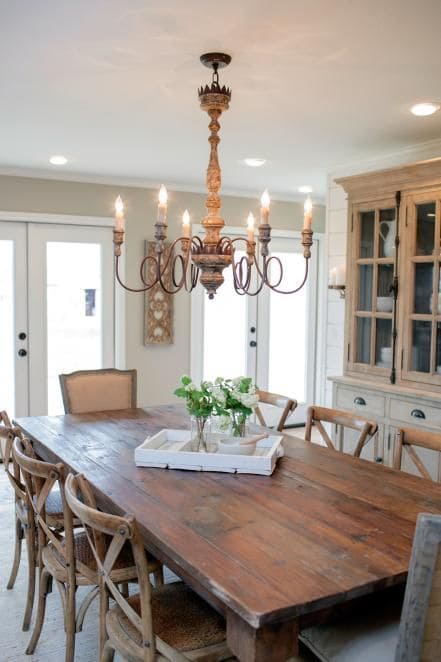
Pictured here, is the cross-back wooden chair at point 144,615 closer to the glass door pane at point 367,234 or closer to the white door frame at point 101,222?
the glass door pane at point 367,234

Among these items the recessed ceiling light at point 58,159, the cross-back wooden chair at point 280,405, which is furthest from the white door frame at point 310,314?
the cross-back wooden chair at point 280,405

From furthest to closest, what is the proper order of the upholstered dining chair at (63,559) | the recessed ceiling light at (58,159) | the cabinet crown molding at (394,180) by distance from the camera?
the recessed ceiling light at (58,159), the cabinet crown molding at (394,180), the upholstered dining chair at (63,559)

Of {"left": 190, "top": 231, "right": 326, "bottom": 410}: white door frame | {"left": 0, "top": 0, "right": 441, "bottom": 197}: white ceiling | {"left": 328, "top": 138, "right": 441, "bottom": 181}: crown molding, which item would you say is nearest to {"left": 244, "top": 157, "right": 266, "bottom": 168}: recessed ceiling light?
{"left": 0, "top": 0, "right": 441, "bottom": 197}: white ceiling

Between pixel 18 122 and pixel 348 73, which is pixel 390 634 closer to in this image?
pixel 348 73

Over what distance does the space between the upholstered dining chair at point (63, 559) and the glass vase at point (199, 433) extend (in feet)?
1.55

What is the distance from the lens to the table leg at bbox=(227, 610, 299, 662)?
1.43 metres

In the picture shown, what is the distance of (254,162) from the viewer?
15.2 feet

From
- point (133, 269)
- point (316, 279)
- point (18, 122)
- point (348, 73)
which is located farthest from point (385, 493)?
point (316, 279)

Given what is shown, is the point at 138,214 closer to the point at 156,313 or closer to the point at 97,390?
the point at 156,313

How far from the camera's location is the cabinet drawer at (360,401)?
3801 millimetres

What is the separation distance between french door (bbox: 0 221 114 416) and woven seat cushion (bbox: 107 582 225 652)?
3510mm

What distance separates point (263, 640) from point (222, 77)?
2.30 m

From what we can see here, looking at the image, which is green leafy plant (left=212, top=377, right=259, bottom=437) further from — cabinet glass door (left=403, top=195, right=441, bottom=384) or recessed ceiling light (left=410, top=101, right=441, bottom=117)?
recessed ceiling light (left=410, top=101, right=441, bottom=117)

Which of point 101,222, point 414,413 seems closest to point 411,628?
point 414,413
